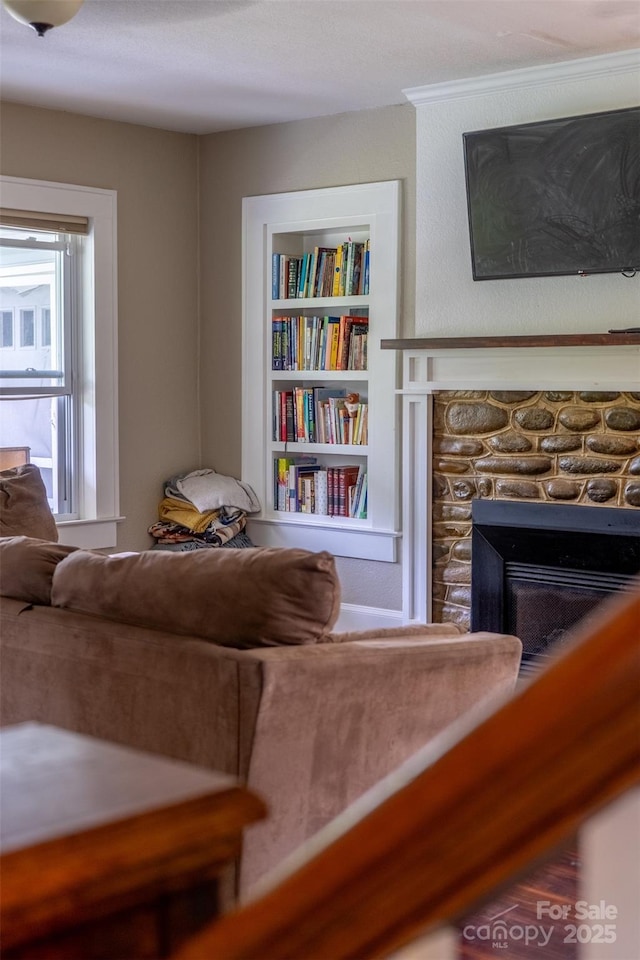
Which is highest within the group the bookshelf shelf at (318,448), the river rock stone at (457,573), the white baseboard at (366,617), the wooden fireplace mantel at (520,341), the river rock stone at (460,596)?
the wooden fireplace mantel at (520,341)

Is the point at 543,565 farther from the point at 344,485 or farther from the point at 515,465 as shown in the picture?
the point at 344,485

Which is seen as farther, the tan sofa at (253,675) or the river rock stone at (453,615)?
the river rock stone at (453,615)

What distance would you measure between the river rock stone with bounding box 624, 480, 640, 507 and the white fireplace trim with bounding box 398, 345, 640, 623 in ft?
1.25

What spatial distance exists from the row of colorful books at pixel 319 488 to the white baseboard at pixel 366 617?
0.45m


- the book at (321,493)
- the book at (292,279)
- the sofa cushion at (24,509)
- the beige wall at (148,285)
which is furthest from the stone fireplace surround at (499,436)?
the sofa cushion at (24,509)

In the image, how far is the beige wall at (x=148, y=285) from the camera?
519 centimetres

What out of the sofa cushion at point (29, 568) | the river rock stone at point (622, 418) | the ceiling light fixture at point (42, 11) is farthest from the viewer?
the river rock stone at point (622, 418)

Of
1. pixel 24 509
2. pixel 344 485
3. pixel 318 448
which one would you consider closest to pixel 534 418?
pixel 344 485

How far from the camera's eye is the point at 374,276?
16.5 ft

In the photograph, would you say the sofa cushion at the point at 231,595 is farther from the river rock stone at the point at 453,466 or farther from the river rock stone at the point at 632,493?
the river rock stone at the point at 453,466

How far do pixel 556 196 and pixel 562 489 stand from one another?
3.91 feet

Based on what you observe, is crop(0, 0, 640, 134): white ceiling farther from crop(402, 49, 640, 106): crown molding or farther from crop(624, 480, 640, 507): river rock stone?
crop(624, 480, 640, 507): river rock stone

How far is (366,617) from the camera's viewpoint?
516 cm

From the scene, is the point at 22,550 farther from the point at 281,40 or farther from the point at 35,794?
the point at 281,40
